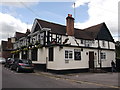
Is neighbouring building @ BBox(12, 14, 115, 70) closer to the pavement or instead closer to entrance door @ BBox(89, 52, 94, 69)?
entrance door @ BBox(89, 52, 94, 69)

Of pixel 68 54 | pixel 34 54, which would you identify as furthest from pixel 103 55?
pixel 34 54

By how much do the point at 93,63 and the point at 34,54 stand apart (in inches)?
351

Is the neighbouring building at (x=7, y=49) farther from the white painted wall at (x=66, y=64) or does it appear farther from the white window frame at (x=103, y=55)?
the white window frame at (x=103, y=55)

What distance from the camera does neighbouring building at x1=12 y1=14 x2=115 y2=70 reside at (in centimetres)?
1657

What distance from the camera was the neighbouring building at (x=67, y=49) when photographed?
16.6 m

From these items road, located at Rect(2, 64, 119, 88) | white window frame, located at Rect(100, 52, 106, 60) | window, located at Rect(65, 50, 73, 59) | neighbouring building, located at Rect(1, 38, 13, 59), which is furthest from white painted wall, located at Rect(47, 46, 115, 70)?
neighbouring building, located at Rect(1, 38, 13, 59)

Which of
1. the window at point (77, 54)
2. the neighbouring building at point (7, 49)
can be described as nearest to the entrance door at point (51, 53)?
the window at point (77, 54)

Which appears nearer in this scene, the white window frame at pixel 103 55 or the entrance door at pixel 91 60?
the entrance door at pixel 91 60

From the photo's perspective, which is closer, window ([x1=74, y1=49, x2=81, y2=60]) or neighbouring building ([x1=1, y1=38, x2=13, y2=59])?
window ([x1=74, y1=49, x2=81, y2=60])

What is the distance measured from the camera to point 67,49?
55.4 ft

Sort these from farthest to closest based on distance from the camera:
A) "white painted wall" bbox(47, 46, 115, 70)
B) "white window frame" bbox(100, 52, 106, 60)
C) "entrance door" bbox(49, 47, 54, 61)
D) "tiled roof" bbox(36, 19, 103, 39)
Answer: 1. "tiled roof" bbox(36, 19, 103, 39)
2. "white window frame" bbox(100, 52, 106, 60)
3. "entrance door" bbox(49, 47, 54, 61)
4. "white painted wall" bbox(47, 46, 115, 70)

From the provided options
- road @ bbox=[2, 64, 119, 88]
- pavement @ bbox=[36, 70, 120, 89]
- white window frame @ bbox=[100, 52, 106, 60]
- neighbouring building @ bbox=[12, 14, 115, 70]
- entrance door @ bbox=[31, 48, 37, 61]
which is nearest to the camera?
road @ bbox=[2, 64, 119, 88]

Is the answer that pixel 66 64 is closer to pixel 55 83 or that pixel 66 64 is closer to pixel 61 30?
pixel 55 83

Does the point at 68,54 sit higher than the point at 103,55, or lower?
Result: higher
